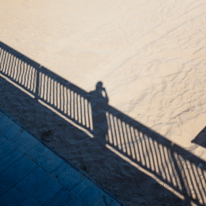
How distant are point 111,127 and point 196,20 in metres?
6.42

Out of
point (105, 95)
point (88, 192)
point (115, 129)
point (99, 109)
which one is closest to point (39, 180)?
point (88, 192)

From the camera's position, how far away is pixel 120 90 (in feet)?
18.4

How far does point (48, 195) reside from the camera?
3.56m

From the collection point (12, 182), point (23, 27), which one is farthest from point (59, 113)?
point (23, 27)

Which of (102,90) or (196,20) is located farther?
(196,20)

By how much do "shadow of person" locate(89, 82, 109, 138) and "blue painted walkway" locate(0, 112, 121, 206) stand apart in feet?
3.64

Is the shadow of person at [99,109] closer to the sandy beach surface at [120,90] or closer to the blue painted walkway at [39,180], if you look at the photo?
the sandy beach surface at [120,90]

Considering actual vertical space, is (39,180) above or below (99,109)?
below

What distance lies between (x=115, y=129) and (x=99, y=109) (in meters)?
0.78

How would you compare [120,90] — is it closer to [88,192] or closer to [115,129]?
[115,129]

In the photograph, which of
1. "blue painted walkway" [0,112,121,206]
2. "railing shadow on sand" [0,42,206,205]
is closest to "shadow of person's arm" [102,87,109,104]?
"railing shadow on sand" [0,42,206,205]

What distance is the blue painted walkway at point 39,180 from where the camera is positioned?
3504mm

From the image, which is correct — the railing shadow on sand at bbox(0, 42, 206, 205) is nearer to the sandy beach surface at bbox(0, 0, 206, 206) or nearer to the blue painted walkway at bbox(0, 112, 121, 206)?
the sandy beach surface at bbox(0, 0, 206, 206)

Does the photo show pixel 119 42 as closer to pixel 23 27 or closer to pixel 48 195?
pixel 23 27
